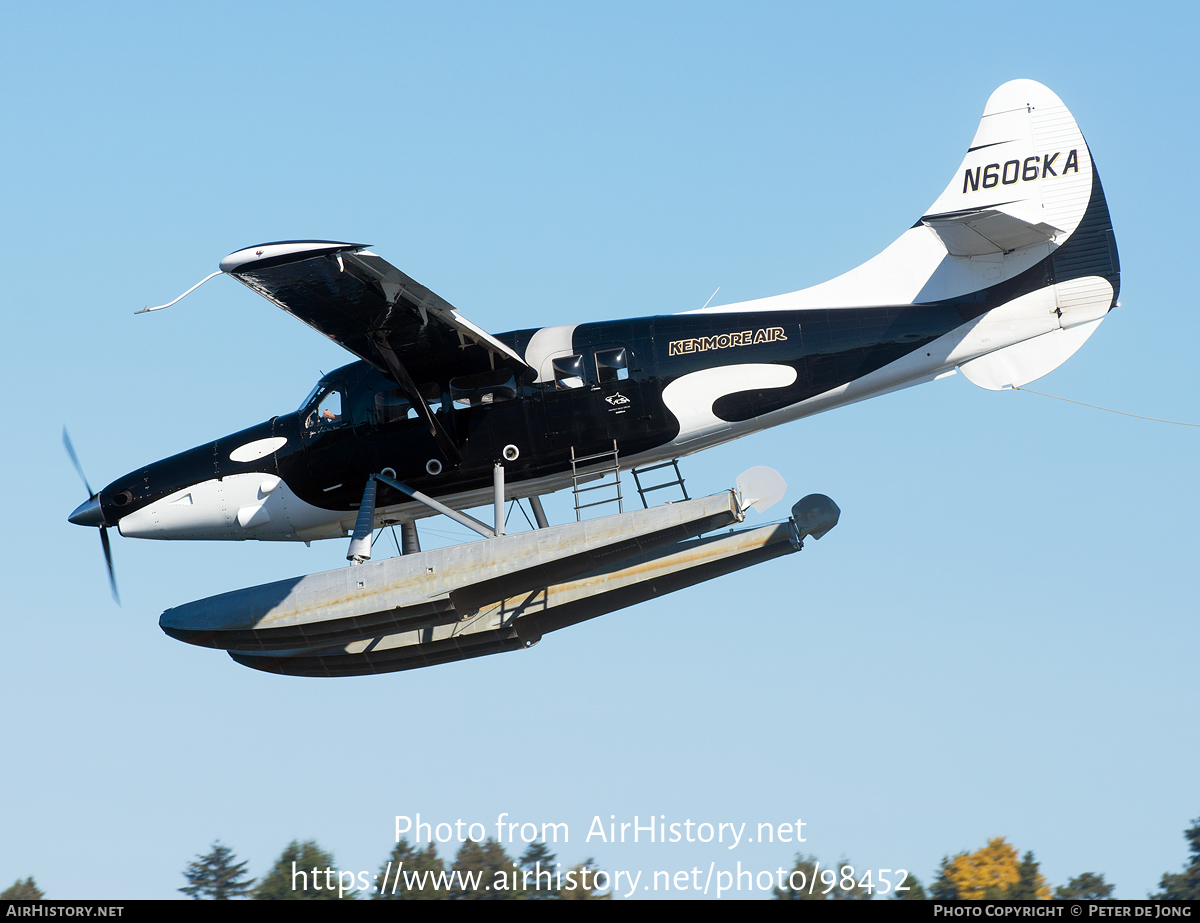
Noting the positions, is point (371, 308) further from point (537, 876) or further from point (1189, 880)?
point (1189, 880)

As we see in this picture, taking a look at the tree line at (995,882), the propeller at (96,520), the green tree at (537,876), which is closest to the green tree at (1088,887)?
the tree line at (995,882)

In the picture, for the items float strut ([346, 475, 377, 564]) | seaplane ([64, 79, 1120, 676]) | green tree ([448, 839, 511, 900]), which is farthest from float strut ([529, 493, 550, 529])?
green tree ([448, 839, 511, 900])

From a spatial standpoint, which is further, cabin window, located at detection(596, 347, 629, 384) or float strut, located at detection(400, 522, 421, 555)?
float strut, located at detection(400, 522, 421, 555)

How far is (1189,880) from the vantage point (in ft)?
122

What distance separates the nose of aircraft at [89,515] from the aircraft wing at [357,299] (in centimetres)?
494

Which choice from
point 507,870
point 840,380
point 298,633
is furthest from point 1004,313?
point 507,870

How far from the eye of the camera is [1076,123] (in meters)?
17.6

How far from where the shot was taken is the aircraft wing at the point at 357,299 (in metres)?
14.8

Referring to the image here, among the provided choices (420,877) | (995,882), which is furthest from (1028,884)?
(420,877)

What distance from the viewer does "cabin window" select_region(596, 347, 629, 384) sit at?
1745 centimetres

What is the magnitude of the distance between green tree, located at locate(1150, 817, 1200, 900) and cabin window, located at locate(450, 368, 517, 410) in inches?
1008

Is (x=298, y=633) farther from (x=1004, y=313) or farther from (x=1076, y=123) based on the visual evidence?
(x=1076, y=123)

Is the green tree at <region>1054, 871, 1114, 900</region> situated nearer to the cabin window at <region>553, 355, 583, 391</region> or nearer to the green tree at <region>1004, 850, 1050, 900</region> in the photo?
the green tree at <region>1004, 850, 1050, 900</region>
